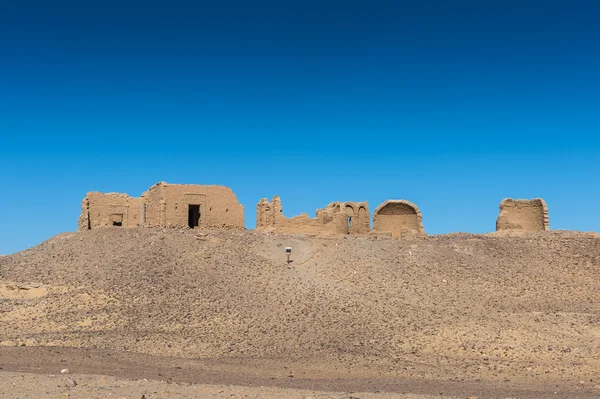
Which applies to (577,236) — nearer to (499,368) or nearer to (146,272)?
(499,368)

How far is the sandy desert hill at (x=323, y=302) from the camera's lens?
18984 mm

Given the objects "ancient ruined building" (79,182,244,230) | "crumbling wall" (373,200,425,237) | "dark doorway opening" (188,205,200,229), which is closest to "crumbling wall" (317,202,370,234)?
"crumbling wall" (373,200,425,237)

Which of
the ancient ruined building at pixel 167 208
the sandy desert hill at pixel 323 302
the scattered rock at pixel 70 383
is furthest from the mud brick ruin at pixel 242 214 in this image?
the scattered rock at pixel 70 383

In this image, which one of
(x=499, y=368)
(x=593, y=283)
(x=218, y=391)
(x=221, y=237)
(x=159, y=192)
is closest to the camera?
(x=218, y=391)

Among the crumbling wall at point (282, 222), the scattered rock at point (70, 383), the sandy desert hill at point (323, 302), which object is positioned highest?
the crumbling wall at point (282, 222)

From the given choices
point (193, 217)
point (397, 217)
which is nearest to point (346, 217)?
point (397, 217)

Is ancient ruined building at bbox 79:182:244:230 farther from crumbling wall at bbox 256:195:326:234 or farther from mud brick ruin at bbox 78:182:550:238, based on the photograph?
crumbling wall at bbox 256:195:326:234

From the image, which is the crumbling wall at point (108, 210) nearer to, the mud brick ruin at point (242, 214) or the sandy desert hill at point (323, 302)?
the mud brick ruin at point (242, 214)

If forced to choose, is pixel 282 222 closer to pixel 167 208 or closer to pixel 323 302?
pixel 167 208

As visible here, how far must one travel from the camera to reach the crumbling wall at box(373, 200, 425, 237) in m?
39.3

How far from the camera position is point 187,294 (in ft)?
80.6

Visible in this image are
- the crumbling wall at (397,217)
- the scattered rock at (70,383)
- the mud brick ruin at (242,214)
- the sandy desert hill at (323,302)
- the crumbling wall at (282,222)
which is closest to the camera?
the scattered rock at (70,383)

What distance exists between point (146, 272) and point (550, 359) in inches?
637

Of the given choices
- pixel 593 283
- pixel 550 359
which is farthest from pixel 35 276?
pixel 593 283
